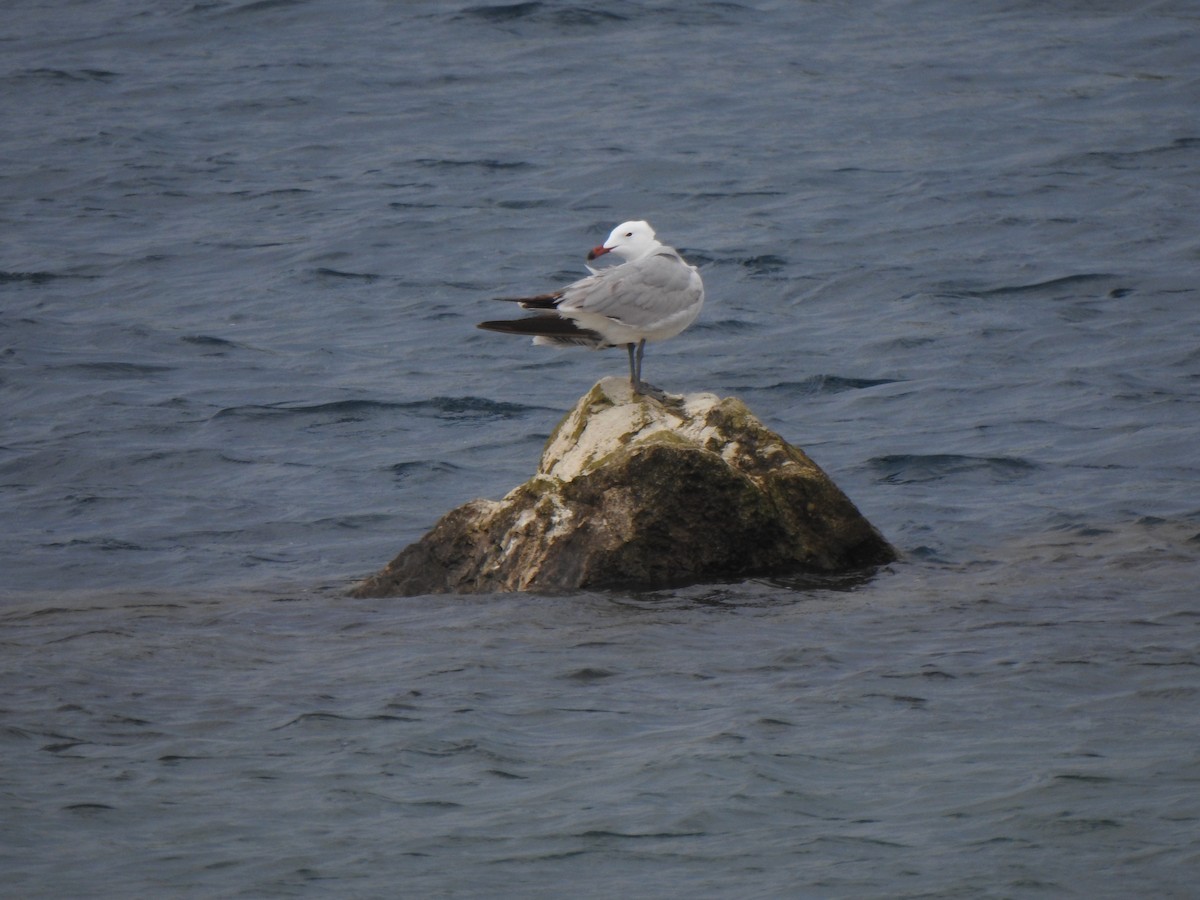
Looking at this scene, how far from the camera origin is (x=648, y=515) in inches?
318

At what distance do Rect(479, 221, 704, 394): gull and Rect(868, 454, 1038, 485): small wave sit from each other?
9.15ft

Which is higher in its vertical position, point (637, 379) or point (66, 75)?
point (66, 75)

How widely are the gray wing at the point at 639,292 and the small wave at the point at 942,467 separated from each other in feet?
9.21

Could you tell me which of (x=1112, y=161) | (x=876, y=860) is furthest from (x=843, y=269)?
(x=876, y=860)

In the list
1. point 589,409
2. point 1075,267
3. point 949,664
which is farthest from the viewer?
point 1075,267

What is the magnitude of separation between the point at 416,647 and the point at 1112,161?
12770mm

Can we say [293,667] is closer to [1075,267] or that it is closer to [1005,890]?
[1005,890]

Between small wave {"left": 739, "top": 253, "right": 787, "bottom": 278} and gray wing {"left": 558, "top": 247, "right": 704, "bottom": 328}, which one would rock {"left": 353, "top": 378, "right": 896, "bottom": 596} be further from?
small wave {"left": 739, "top": 253, "right": 787, "bottom": 278}

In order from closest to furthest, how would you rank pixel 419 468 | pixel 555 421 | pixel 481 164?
pixel 419 468 → pixel 555 421 → pixel 481 164

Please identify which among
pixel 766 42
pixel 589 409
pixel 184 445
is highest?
pixel 766 42

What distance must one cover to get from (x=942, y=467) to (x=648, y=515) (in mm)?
3622

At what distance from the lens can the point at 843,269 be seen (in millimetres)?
15945

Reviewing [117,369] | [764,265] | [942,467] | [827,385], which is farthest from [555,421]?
[764,265]

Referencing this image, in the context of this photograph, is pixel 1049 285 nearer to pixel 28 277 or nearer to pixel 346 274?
pixel 346 274
